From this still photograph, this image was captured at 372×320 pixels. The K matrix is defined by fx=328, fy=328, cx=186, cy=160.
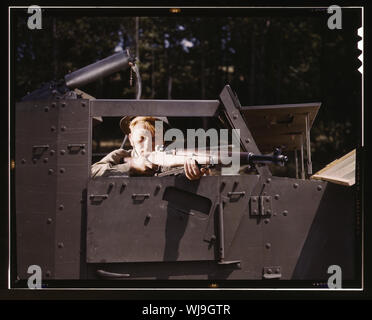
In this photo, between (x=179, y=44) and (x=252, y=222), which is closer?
(x=252, y=222)

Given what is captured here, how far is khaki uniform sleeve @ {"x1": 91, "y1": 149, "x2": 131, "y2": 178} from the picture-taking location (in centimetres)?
251

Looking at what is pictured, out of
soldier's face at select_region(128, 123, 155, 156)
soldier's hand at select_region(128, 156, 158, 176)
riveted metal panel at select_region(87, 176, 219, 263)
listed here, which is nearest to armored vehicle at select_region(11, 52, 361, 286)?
riveted metal panel at select_region(87, 176, 219, 263)

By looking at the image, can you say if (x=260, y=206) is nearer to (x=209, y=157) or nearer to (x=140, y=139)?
(x=209, y=157)

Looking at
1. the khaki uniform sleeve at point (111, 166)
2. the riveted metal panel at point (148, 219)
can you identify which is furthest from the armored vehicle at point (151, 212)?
the khaki uniform sleeve at point (111, 166)

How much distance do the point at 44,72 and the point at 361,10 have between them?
4470 mm

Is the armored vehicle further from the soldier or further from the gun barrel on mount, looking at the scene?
the gun barrel on mount

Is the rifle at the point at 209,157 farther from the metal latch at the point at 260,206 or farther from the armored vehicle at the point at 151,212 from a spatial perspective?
the metal latch at the point at 260,206

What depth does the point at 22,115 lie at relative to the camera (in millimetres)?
2178

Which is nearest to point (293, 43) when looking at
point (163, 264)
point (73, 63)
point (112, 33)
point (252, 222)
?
point (112, 33)

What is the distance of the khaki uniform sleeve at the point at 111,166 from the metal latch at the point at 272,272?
1225mm

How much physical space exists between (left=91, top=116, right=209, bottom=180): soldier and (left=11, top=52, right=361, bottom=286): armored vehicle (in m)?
0.22

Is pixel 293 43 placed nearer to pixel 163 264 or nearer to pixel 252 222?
pixel 252 222

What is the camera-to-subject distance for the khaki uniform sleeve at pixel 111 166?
→ 98.7 inches

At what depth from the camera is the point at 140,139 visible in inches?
104
